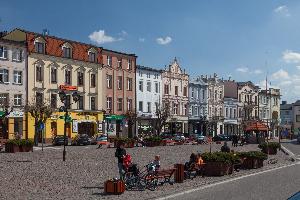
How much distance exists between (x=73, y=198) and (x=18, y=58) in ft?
138

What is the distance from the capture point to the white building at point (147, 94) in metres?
72.1

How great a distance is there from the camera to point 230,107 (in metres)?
95.1

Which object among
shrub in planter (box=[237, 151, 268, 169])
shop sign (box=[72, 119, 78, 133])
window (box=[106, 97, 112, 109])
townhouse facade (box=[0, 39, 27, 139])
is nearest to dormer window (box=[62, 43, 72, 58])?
townhouse facade (box=[0, 39, 27, 139])

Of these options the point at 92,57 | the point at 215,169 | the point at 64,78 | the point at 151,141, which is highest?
the point at 92,57

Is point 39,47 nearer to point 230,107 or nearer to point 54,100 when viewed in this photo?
point 54,100

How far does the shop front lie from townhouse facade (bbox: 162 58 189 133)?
14271mm

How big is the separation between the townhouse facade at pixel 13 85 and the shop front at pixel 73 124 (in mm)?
1557

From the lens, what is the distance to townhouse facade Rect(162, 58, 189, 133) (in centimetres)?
7712

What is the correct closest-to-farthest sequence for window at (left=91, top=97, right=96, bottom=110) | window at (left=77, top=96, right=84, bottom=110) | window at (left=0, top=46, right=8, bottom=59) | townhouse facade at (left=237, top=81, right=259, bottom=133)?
window at (left=0, top=46, right=8, bottom=59), window at (left=77, top=96, right=84, bottom=110), window at (left=91, top=97, right=96, bottom=110), townhouse facade at (left=237, top=81, right=259, bottom=133)

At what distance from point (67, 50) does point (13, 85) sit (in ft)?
31.0

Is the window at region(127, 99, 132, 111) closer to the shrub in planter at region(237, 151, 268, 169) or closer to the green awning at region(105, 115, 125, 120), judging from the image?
the green awning at region(105, 115, 125, 120)

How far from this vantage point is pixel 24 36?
56375 millimetres

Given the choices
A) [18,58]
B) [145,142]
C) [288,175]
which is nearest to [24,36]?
[18,58]

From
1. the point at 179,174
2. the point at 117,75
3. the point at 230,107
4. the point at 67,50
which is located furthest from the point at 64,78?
the point at 230,107
